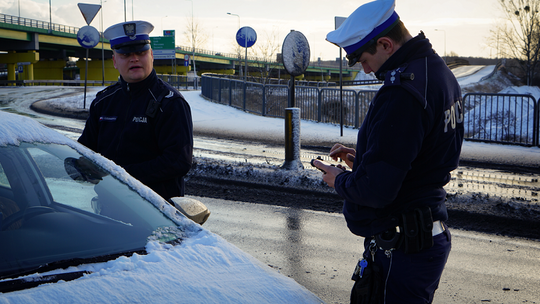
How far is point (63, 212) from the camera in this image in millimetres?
2225

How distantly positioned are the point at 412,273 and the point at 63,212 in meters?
1.54

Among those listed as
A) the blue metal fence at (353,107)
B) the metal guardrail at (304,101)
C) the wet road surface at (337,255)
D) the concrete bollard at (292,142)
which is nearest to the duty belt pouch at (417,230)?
the wet road surface at (337,255)

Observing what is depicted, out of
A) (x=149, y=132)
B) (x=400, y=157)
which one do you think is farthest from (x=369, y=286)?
(x=149, y=132)

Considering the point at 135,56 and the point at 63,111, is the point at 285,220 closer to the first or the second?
the point at 135,56

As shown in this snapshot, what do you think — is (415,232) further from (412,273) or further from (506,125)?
(506,125)

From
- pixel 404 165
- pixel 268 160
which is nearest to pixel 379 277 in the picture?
pixel 404 165

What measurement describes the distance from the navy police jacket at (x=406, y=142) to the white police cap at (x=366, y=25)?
110 millimetres

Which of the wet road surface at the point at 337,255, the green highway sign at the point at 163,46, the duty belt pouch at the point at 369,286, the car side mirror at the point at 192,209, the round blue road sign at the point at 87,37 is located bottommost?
the wet road surface at the point at 337,255

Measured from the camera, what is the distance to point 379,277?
2014mm

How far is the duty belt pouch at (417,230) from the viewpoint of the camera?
6.29 feet

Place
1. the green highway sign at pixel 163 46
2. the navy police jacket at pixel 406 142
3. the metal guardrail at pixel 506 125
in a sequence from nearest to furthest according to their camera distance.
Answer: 1. the navy police jacket at pixel 406 142
2. the metal guardrail at pixel 506 125
3. the green highway sign at pixel 163 46

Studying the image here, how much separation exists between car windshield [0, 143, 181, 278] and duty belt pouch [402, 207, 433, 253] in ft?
3.12

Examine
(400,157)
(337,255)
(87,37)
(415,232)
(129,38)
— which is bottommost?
(337,255)

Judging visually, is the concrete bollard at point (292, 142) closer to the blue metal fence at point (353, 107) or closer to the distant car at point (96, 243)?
the distant car at point (96, 243)
